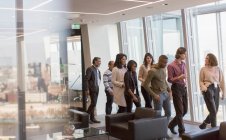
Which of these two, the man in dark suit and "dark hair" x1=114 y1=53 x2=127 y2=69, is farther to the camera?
the man in dark suit

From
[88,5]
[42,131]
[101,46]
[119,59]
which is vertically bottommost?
[42,131]

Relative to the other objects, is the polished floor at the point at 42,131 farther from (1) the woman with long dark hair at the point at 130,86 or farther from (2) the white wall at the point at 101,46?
(2) the white wall at the point at 101,46

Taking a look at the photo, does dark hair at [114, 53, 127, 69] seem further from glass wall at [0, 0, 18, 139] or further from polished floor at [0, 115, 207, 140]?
glass wall at [0, 0, 18, 139]

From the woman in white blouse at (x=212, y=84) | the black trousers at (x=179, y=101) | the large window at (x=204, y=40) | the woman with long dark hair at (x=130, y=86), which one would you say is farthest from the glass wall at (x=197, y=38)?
the woman with long dark hair at (x=130, y=86)

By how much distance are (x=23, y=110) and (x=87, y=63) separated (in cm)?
460

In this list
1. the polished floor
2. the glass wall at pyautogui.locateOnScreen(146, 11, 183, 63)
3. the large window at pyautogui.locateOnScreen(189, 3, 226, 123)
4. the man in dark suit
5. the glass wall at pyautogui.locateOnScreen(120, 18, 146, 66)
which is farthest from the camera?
the glass wall at pyautogui.locateOnScreen(120, 18, 146, 66)

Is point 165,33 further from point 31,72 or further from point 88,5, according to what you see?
point 31,72

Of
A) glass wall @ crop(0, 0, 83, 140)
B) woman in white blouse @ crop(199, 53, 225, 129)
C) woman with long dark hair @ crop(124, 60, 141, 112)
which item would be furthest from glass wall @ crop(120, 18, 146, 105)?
woman in white blouse @ crop(199, 53, 225, 129)

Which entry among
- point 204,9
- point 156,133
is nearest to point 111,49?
point 204,9

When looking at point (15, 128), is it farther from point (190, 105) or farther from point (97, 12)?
point (190, 105)

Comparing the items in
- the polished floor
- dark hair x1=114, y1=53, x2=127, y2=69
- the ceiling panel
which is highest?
the ceiling panel

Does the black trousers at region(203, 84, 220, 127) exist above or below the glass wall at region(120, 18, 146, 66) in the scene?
below

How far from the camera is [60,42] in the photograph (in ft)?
20.8

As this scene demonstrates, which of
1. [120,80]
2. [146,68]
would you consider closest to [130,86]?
[120,80]
